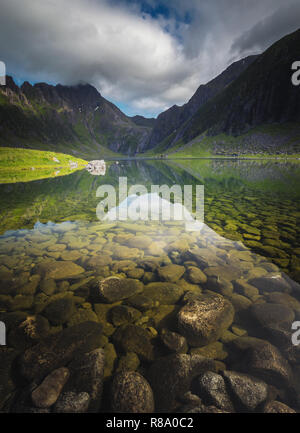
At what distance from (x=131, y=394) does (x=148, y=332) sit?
1484 mm

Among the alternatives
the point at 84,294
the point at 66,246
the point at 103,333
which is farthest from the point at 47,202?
the point at 103,333

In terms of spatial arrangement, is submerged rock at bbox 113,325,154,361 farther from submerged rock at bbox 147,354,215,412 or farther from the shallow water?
submerged rock at bbox 147,354,215,412

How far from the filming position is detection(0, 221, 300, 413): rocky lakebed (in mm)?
3441

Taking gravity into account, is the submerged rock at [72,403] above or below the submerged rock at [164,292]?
below

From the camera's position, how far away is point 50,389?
11.1 feet

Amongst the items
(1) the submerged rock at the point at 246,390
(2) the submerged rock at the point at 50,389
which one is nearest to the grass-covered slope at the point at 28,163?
(2) the submerged rock at the point at 50,389

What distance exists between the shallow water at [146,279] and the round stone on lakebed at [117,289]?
0.15 feet

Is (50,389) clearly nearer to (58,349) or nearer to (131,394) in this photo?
(58,349)

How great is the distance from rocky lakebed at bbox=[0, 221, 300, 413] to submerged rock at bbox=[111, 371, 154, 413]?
1 cm

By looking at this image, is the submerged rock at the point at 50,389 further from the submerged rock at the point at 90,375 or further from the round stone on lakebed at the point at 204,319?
the round stone on lakebed at the point at 204,319

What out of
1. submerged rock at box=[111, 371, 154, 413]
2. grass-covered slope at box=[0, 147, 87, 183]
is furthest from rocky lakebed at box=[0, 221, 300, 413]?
grass-covered slope at box=[0, 147, 87, 183]

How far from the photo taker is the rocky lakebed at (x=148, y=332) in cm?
344

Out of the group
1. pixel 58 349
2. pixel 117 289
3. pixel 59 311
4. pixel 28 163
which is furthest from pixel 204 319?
pixel 28 163

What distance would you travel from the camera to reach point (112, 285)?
6.30 m
